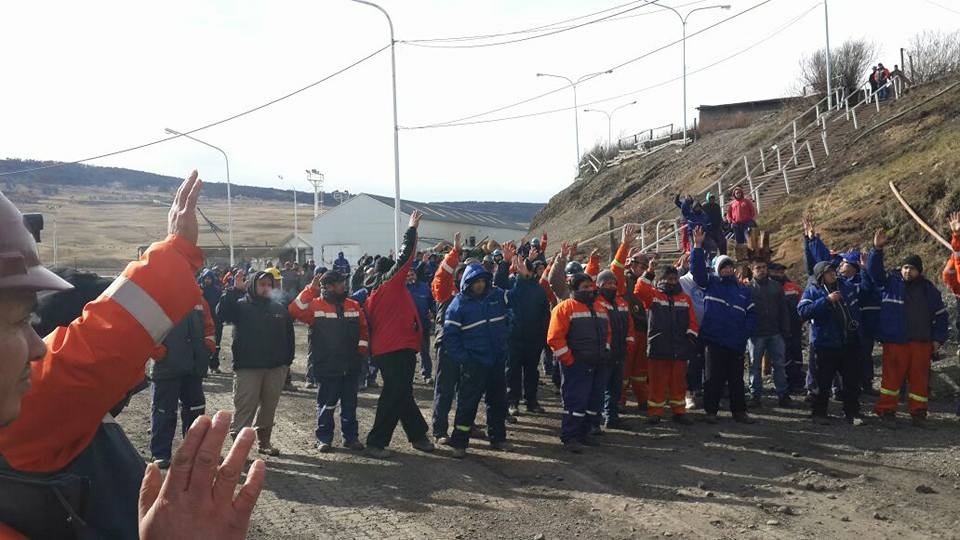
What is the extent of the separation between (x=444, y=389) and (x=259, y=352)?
2156 mm

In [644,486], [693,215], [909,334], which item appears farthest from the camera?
[693,215]

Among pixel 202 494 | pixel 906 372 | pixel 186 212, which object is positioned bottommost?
pixel 906 372

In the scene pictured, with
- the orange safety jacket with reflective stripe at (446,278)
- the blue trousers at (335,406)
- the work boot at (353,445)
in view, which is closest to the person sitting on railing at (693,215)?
the orange safety jacket with reflective stripe at (446,278)

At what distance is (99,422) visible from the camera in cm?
185

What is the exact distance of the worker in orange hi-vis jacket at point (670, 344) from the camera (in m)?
10.3

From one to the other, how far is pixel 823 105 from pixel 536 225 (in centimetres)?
2033

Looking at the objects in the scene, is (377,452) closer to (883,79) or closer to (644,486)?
(644,486)

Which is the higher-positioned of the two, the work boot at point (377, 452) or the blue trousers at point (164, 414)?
the blue trousers at point (164, 414)

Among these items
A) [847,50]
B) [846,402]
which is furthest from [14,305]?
[847,50]

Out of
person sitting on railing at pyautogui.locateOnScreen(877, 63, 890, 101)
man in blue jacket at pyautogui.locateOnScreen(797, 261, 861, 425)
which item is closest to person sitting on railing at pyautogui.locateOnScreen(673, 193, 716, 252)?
man in blue jacket at pyautogui.locateOnScreen(797, 261, 861, 425)

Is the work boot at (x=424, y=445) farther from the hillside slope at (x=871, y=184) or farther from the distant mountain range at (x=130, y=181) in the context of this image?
the distant mountain range at (x=130, y=181)

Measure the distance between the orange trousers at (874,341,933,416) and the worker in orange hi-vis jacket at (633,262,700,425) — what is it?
2411mm

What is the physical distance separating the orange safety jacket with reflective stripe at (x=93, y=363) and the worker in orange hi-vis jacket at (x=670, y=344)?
29.1ft

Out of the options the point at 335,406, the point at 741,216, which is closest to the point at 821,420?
the point at 335,406
